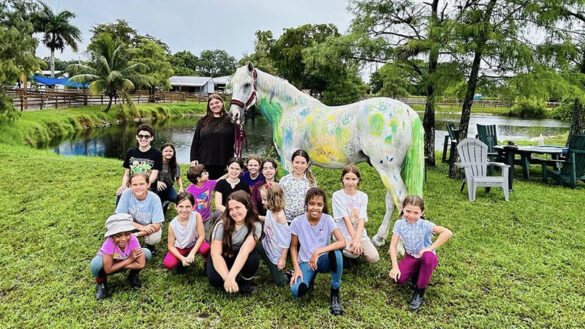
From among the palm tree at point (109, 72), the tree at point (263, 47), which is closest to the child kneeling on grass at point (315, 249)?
the palm tree at point (109, 72)

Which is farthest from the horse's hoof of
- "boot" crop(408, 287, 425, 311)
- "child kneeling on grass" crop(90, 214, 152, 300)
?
"child kneeling on grass" crop(90, 214, 152, 300)

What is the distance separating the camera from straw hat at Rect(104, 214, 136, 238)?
263cm

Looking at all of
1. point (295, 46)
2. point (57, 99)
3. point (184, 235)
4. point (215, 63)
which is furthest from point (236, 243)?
point (215, 63)

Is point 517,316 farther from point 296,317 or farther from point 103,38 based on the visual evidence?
point 103,38

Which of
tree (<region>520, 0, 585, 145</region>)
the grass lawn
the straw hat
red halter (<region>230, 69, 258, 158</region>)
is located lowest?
the grass lawn

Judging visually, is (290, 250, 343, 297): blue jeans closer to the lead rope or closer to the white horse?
the white horse

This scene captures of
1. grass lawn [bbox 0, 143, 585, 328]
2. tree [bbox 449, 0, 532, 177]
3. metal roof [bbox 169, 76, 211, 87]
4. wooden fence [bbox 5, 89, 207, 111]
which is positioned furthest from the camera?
metal roof [bbox 169, 76, 211, 87]

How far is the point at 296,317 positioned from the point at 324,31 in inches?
1104

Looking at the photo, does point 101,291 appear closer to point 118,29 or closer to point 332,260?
point 332,260

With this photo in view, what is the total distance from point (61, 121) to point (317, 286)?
59.7 feet

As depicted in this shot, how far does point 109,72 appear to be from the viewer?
22016 millimetres

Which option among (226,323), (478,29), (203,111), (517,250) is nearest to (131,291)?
(226,323)

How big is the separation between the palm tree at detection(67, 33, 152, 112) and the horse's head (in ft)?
67.7

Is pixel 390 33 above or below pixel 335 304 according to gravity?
above
